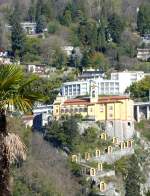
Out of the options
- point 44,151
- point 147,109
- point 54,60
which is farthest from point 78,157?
point 54,60

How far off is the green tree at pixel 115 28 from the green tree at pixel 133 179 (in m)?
24.8

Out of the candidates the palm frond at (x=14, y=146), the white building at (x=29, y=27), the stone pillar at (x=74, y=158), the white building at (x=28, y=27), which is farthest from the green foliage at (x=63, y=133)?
the palm frond at (x=14, y=146)

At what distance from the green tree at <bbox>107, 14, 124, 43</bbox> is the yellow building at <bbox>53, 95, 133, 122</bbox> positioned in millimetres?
21236

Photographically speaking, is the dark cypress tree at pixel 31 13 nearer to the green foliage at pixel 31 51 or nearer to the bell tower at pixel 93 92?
the green foliage at pixel 31 51

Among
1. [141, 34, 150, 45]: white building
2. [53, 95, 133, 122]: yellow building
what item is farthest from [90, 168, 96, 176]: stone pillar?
[141, 34, 150, 45]: white building

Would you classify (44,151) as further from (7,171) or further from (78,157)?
(7,171)

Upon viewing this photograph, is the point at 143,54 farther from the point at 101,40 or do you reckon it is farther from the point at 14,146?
the point at 14,146

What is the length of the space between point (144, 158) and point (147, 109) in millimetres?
4981

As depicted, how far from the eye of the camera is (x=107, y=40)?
7075 cm

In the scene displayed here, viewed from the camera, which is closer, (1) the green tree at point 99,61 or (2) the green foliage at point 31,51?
(1) the green tree at point 99,61

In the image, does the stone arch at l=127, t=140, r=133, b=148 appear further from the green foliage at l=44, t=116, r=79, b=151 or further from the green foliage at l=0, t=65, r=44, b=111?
the green foliage at l=0, t=65, r=44, b=111

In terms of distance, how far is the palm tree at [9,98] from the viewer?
18.6 feet

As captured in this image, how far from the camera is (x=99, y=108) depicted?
49.0m

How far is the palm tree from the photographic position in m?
5.66
